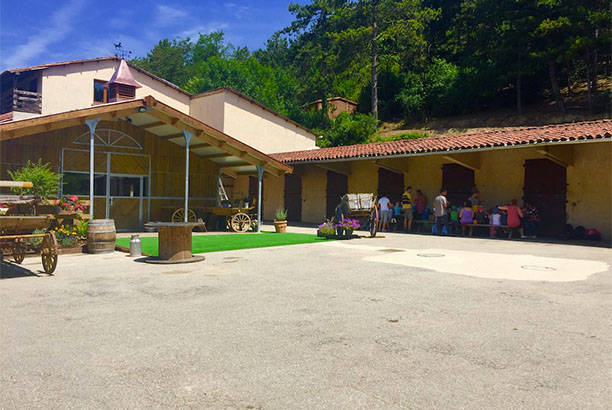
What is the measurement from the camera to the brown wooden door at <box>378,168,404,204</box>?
1952 centimetres

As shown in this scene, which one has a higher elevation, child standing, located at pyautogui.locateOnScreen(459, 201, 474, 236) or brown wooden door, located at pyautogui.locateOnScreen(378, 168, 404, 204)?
brown wooden door, located at pyautogui.locateOnScreen(378, 168, 404, 204)

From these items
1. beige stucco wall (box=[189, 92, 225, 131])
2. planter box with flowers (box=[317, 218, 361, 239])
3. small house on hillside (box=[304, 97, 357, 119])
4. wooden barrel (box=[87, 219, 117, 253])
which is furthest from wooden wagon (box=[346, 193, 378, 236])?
small house on hillside (box=[304, 97, 357, 119])

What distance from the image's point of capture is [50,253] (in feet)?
26.7

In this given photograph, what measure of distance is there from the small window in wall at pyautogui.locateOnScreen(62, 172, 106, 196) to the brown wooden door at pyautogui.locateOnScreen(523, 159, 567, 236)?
47.8 feet

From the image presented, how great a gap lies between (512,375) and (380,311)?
212 centimetres

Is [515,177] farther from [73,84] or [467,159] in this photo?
[73,84]

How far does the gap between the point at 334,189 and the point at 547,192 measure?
950cm

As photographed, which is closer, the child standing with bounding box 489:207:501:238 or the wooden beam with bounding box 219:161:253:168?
the child standing with bounding box 489:207:501:238

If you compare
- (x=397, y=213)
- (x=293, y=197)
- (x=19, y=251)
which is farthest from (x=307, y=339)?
(x=293, y=197)

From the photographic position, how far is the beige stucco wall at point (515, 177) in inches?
560

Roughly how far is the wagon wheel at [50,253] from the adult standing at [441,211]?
1245 cm

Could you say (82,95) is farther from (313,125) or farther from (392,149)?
(313,125)

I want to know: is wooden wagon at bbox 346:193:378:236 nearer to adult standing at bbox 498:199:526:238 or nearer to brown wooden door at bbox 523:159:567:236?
adult standing at bbox 498:199:526:238

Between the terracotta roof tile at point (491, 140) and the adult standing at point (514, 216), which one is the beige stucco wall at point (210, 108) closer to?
the terracotta roof tile at point (491, 140)
